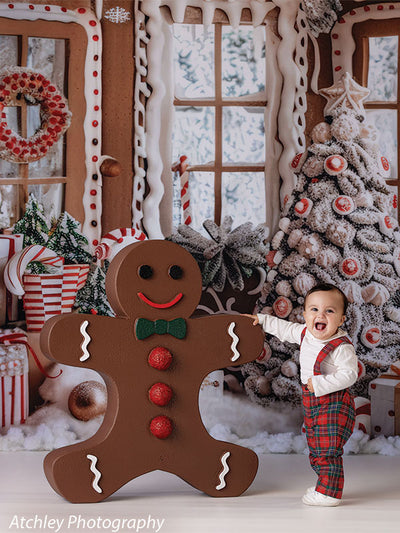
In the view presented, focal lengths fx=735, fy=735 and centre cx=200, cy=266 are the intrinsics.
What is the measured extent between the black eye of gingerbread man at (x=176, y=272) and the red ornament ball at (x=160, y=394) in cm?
38

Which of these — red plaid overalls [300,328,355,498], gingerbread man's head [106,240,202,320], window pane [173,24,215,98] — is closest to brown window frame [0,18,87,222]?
window pane [173,24,215,98]

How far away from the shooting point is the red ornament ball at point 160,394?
100 inches

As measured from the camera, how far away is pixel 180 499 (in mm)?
2596

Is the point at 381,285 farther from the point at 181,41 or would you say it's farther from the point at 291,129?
the point at 181,41

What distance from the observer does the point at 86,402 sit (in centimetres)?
362

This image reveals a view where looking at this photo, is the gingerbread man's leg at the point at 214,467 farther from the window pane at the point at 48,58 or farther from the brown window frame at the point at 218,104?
the window pane at the point at 48,58

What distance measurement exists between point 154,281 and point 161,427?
51cm

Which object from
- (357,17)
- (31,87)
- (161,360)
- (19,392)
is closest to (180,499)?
(161,360)

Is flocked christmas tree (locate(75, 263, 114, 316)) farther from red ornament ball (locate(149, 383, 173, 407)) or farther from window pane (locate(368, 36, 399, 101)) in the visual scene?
window pane (locate(368, 36, 399, 101))

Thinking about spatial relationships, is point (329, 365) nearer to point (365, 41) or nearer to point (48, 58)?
point (365, 41)

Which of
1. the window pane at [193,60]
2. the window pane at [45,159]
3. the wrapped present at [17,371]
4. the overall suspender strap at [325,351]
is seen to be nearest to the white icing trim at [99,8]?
the window pane at [193,60]

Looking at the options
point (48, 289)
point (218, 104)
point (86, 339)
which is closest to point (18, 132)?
point (48, 289)

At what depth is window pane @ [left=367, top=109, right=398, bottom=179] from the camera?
398 cm

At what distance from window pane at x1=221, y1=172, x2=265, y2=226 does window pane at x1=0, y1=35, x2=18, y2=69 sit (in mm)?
1247
